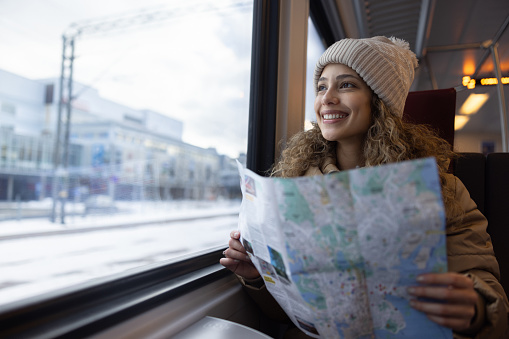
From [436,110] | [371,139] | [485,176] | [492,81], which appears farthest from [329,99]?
[492,81]

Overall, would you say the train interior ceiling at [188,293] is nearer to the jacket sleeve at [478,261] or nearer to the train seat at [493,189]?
the train seat at [493,189]

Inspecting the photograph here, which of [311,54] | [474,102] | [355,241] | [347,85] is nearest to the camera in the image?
[355,241]

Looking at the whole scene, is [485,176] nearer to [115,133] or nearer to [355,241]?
[355,241]

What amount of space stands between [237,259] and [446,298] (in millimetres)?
556

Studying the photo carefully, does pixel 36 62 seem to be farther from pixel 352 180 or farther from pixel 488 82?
pixel 488 82

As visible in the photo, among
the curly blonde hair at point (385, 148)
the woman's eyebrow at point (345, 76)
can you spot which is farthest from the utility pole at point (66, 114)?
the woman's eyebrow at point (345, 76)

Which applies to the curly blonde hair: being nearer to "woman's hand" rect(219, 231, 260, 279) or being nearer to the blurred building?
"woman's hand" rect(219, 231, 260, 279)

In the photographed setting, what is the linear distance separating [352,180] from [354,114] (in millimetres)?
687

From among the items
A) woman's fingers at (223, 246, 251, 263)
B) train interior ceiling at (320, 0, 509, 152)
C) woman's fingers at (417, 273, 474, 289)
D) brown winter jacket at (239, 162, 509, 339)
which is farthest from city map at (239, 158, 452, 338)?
train interior ceiling at (320, 0, 509, 152)

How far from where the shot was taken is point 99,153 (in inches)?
43.1

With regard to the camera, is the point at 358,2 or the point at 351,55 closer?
the point at 351,55

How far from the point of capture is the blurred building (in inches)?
31.1

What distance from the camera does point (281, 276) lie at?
0.62 metres

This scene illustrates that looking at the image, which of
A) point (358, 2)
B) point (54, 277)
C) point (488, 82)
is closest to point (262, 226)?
point (54, 277)
